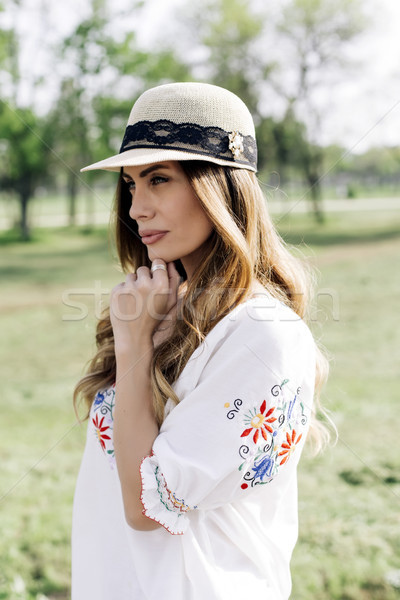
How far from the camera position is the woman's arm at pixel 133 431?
4.44 feet

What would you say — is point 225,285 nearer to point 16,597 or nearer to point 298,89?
point 16,597

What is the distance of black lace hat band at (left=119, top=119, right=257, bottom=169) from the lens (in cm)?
145

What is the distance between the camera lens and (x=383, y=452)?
4449 millimetres

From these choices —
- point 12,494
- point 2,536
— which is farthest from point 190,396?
point 12,494

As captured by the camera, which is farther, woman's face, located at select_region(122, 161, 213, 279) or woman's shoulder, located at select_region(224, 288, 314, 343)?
woman's face, located at select_region(122, 161, 213, 279)

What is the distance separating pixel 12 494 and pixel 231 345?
128 inches

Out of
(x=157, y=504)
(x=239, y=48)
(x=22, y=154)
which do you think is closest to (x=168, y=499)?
(x=157, y=504)

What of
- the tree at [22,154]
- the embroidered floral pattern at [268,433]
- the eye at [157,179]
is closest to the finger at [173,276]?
the eye at [157,179]

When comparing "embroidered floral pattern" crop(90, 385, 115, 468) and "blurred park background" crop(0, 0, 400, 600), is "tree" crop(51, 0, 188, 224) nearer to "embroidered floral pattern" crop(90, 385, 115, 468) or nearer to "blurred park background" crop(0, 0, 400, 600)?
"blurred park background" crop(0, 0, 400, 600)

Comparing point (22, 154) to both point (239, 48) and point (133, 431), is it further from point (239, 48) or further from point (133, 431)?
point (133, 431)

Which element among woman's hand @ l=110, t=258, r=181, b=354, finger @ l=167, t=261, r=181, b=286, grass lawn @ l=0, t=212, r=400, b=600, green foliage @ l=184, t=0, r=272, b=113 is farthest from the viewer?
green foliage @ l=184, t=0, r=272, b=113

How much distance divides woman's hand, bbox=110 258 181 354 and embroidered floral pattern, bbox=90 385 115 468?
0.23m

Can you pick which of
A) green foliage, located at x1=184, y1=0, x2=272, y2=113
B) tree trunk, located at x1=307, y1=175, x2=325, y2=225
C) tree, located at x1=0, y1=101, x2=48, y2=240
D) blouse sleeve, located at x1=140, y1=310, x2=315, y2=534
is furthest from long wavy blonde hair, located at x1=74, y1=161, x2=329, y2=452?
green foliage, located at x1=184, y1=0, x2=272, y2=113

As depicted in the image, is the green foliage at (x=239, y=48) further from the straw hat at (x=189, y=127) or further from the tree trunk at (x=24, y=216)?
the straw hat at (x=189, y=127)
